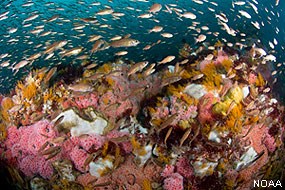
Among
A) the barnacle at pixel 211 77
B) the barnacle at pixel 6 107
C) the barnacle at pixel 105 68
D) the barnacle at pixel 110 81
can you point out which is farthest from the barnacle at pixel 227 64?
the barnacle at pixel 6 107

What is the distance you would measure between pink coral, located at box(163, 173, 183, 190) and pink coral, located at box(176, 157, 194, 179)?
6.8 inches

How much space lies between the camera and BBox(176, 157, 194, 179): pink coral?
5535 millimetres

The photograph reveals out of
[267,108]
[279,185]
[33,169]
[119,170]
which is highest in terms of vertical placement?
[267,108]

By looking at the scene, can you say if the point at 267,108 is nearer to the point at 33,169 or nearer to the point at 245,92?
the point at 245,92

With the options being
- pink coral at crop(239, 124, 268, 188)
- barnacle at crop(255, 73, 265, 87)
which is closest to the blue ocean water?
barnacle at crop(255, 73, 265, 87)

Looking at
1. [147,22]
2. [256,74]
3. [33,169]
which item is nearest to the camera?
[33,169]

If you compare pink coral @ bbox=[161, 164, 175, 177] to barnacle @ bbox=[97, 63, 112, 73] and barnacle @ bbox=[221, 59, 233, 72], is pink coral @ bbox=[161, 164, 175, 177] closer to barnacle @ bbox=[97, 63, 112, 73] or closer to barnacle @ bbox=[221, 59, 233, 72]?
barnacle @ bbox=[221, 59, 233, 72]

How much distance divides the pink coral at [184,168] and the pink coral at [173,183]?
17 centimetres

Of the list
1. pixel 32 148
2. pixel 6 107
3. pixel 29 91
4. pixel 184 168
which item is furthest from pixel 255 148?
pixel 6 107

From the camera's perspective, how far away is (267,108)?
6.68 meters

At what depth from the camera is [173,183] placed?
538 centimetres

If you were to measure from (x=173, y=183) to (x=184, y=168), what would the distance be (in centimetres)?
42

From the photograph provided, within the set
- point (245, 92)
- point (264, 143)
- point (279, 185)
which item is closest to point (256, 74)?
point (245, 92)

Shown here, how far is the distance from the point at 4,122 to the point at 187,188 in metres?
5.35
